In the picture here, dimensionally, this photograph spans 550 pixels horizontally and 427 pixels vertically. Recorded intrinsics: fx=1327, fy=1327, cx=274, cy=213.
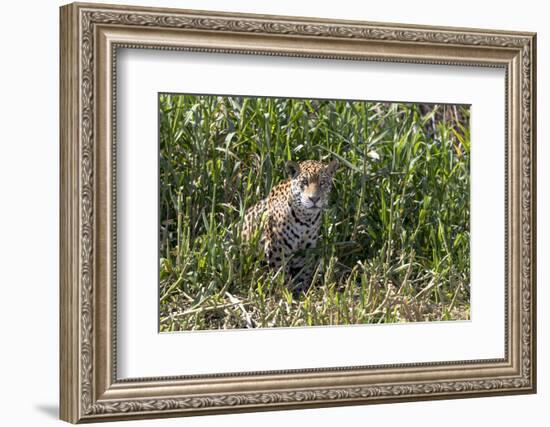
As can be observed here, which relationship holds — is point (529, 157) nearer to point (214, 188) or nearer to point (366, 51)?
point (366, 51)

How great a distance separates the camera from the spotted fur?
165 inches

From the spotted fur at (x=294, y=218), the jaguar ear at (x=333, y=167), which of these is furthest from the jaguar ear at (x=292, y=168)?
the jaguar ear at (x=333, y=167)

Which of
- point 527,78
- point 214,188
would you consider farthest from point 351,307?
point 527,78

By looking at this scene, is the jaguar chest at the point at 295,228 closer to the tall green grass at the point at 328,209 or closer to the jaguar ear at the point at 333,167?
the tall green grass at the point at 328,209

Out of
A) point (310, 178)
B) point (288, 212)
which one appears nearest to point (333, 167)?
point (310, 178)

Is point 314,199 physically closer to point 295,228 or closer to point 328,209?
point 328,209

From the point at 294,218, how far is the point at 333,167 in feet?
0.69

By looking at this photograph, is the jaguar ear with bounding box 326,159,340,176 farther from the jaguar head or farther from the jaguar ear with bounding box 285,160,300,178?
the jaguar ear with bounding box 285,160,300,178

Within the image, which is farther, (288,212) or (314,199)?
(314,199)

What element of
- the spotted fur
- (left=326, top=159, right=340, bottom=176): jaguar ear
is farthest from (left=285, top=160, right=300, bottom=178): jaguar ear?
(left=326, top=159, right=340, bottom=176): jaguar ear

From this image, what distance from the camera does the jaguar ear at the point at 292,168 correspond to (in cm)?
428

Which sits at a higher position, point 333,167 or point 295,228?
point 333,167

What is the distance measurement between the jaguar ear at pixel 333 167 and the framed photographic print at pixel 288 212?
0.04 feet

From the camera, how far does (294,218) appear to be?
14.1 feet
